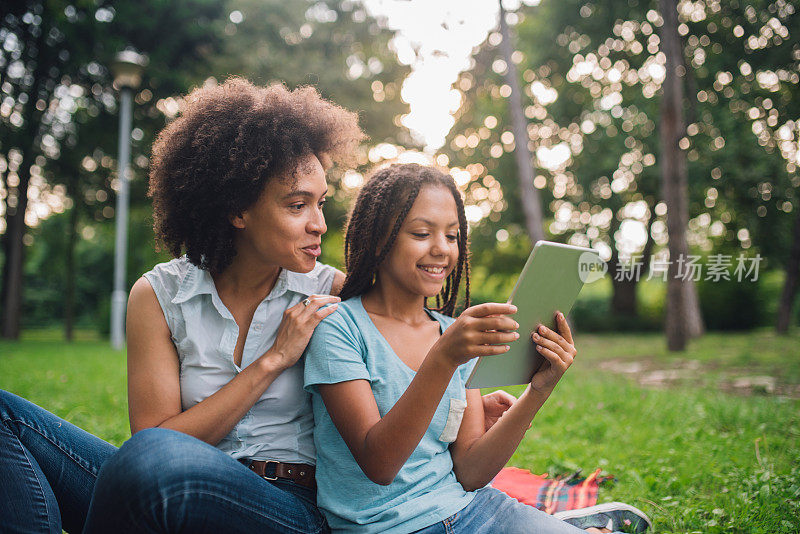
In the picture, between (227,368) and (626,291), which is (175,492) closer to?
(227,368)

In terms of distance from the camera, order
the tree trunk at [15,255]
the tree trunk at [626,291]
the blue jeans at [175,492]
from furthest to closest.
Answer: the tree trunk at [626,291], the tree trunk at [15,255], the blue jeans at [175,492]

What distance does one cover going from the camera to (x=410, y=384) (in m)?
1.44

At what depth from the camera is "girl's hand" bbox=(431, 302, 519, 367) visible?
1.36 meters

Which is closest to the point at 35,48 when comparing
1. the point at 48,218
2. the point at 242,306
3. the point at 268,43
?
the point at 268,43

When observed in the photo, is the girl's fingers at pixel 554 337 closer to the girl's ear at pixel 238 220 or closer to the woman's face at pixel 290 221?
the woman's face at pixel 290 221

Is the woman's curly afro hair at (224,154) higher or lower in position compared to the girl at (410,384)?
higher

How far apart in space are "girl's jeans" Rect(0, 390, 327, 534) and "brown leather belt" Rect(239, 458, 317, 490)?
2 centimetres

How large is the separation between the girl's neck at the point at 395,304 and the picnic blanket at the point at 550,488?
47.0 inches

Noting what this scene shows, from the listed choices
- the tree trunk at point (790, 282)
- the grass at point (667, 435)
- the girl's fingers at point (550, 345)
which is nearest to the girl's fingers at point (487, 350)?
the girl's fingers at point (550, 345)

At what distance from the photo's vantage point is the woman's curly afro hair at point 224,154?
1.89 m

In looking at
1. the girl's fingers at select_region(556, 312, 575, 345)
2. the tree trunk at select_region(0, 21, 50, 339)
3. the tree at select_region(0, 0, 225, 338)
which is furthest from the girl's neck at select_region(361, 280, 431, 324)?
the tree trunk at select_region(0, 21, 50, 339)

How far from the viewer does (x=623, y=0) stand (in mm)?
15016

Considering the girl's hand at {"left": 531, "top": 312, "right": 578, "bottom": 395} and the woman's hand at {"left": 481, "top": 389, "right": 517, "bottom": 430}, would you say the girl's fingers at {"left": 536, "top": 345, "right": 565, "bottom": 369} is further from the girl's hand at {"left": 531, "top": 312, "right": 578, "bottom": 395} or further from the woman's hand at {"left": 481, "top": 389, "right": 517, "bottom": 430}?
the woman's hand at {"left": 481, "top": 389, "right": 517, "bottom": 430}

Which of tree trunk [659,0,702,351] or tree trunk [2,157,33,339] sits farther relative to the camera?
tree trunk [2,157,33,339]
